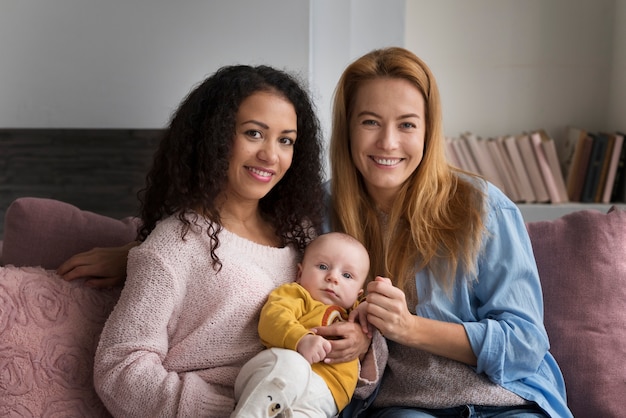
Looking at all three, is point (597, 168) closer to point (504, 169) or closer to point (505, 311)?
point (504, 169)

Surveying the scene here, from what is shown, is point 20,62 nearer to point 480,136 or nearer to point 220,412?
point 220,412

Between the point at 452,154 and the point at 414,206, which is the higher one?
the point at 414,206

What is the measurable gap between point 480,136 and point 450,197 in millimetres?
1817

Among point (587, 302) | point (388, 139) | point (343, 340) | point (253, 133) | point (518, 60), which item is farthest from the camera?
point (518, 60)

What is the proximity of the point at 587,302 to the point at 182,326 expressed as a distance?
40.6 inches

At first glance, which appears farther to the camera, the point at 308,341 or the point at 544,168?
the point at 544,168

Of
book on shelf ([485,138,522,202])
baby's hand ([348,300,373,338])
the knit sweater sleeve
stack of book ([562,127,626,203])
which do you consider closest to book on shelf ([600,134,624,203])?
stack of book ([562,127,626,203])

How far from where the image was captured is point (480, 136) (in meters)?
3.81

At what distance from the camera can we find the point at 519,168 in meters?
3.58

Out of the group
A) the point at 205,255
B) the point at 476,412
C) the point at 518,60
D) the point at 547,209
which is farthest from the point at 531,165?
the point at 205,255

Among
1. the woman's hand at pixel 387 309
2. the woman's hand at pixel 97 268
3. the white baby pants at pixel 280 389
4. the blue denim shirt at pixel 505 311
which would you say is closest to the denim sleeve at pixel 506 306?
the blue denim shirt at pixel 505 311

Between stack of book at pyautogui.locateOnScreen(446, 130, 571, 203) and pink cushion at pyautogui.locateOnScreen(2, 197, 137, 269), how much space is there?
1937mm

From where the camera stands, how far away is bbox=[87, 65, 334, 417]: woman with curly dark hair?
5.70 feet

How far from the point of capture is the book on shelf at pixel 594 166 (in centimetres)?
354
